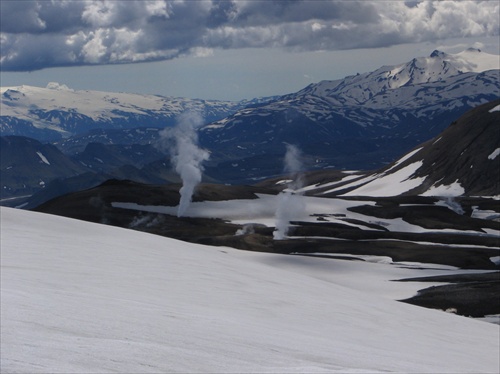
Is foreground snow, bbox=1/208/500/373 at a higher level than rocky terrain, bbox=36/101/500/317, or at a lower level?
lower

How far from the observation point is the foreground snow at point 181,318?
13.2 metres

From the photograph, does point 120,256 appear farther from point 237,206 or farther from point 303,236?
point 237,206

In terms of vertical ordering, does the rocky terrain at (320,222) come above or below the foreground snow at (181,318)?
above

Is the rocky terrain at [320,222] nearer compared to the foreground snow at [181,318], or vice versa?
the foreground snow at [181,318]

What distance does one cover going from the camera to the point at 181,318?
19.4 m

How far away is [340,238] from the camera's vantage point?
111 m

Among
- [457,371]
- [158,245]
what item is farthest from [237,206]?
[457,371]

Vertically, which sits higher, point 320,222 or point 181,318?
point 320,222

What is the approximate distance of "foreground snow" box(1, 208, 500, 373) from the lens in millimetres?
13242

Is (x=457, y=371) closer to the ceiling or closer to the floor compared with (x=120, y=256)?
closer to the floor

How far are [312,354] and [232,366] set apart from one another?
400 centimetres

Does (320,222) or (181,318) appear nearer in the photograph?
(181,318)

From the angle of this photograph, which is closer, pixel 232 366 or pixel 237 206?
pixel 232 366

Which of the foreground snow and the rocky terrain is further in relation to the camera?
the rocky terrain
